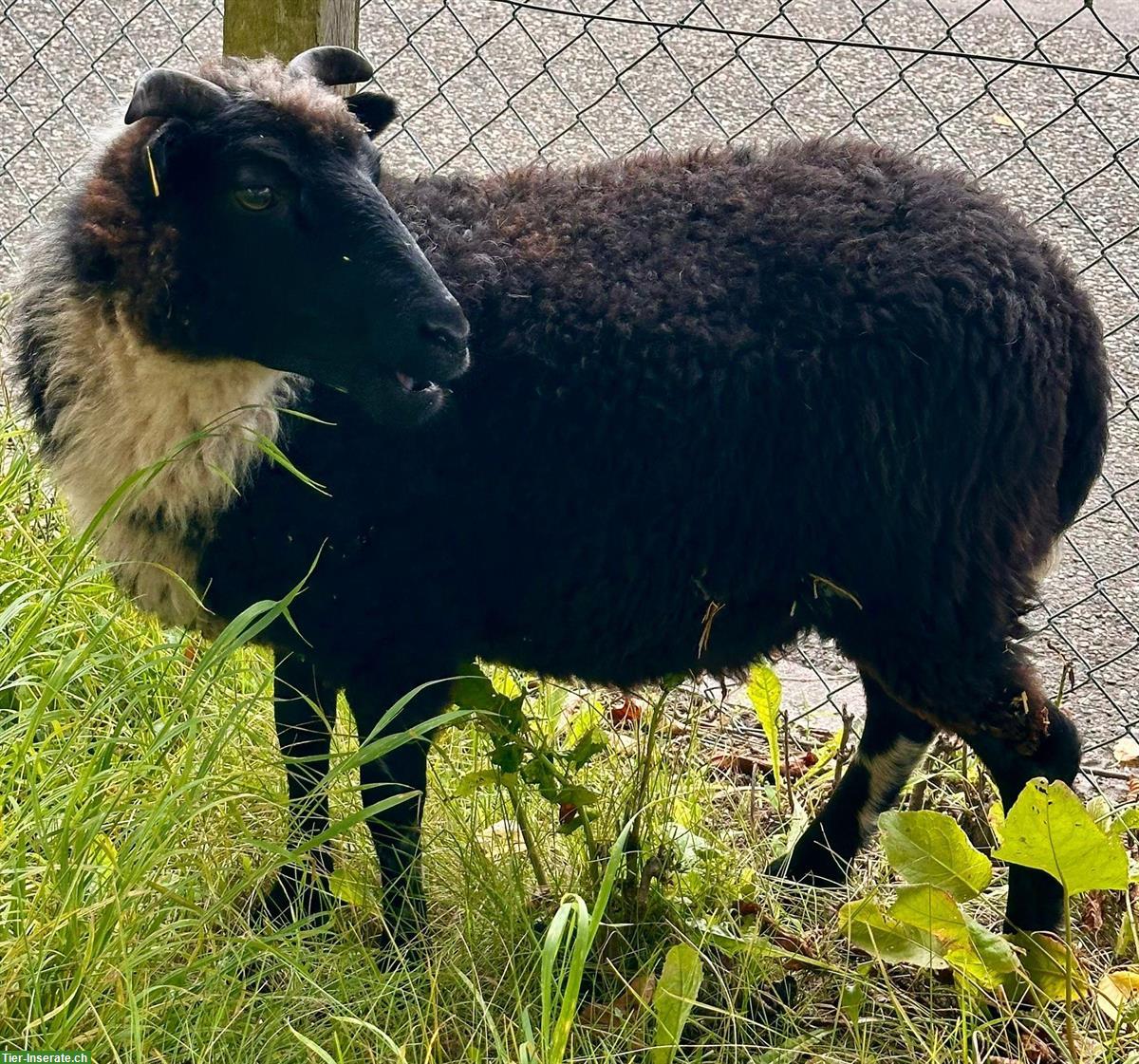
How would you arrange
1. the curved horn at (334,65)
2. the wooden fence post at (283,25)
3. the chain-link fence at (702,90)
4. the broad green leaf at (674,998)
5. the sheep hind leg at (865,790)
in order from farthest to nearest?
1. the chain-link fence at (702,90)
2. the wooden fence post at (283,25)
3. the sheep hind leg at (865,790)
4. the curved horn at (334,65)
5. the broad green leaf at (674,998)

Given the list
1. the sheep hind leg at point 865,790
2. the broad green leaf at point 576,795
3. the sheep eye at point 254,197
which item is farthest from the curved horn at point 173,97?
the sheep hind leg at point 865,790

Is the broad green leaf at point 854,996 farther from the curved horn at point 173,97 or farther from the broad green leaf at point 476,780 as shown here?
the curved horn at point 173,97

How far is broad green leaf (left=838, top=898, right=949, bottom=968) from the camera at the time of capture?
250 centimetres

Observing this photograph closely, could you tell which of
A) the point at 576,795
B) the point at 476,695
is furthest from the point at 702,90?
the point at 576,795

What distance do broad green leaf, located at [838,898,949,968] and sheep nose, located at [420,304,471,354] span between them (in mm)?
1285

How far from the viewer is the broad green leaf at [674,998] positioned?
2279mm

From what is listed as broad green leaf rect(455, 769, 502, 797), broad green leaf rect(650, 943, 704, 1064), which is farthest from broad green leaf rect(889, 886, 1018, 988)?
broad green leaf rect(455, 769, 502, 797)

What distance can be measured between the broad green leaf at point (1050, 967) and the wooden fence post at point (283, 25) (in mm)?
2553

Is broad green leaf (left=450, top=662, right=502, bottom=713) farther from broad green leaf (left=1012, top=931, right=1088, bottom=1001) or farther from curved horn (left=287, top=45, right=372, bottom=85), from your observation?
curved horn (left=287, top=45, right=372, bottom=85)

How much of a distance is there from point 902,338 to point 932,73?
4.13 metres

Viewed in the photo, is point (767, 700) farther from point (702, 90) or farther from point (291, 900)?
point (702, 90)

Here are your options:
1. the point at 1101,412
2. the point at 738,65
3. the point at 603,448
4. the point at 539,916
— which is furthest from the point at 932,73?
the point at 539,916

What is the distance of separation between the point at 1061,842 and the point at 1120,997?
1.51 feet

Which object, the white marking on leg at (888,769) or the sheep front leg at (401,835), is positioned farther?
the white marking on leg at (888,769)
